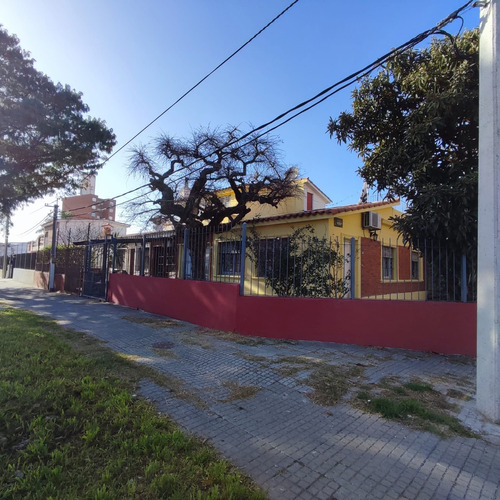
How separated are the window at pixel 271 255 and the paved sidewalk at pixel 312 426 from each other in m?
2.02

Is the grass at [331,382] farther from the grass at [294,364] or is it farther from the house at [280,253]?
the house at [280,253]

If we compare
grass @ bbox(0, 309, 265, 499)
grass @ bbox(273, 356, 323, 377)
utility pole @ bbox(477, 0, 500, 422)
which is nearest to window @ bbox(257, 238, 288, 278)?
grass @ bbox(273, 356, 323, 377)

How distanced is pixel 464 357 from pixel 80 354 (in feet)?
22.5

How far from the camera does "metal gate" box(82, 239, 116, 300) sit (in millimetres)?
14008

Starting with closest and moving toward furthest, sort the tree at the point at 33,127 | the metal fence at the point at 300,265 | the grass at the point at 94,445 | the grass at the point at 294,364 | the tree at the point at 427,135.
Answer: the grass at the point at 94,445, the grass at the point at 294,364, the tree at the point at 427,135, the metal fence at the point at 300,265, the tree at the point at 33,127

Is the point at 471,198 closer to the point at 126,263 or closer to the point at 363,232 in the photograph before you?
the point at 363,232

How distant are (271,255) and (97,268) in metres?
10.2

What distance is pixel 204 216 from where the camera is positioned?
496 inches

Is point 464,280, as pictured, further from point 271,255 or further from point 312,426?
point 312,426

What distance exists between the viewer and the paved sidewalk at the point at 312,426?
2508mm

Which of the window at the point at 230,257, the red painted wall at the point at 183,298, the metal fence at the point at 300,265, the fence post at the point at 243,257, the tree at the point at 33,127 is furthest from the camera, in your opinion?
the tree at the point at 33,127

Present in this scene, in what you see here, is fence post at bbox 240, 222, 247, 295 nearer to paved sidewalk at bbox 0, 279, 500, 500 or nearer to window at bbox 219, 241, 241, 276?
window at bbox 219, 241, 241, 276

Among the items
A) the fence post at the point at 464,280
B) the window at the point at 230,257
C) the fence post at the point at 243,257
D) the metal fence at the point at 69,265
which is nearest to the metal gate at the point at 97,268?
the metal fence at the point at 69,265

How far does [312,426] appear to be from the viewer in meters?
3.39
